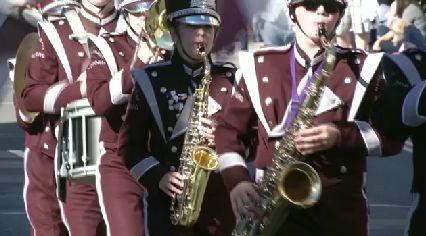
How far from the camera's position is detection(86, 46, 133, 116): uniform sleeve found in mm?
6625

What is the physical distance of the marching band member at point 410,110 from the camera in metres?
5.23

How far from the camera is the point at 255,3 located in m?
6.17

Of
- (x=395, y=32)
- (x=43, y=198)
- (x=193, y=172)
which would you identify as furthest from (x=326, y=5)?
(x=395, y=32)

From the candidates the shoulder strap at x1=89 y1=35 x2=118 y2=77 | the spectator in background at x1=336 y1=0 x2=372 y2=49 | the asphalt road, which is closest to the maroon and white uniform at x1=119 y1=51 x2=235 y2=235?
the shoulder strap at x1=89 y1=35 x2=118 y2=77

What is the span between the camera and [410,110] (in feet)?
17.2

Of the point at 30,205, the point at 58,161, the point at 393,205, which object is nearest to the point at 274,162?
the point at 58,161

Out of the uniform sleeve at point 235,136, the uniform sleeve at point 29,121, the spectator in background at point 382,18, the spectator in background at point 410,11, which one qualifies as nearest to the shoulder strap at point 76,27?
the uniform sleeve at point 29,121

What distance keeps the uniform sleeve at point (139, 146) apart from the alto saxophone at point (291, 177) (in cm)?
100

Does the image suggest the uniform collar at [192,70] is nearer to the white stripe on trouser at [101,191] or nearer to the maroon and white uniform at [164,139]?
the maroon and white uniform at [164,139]

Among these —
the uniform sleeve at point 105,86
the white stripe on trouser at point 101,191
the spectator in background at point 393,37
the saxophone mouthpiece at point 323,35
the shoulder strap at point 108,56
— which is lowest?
the spectator in background at point 393,37

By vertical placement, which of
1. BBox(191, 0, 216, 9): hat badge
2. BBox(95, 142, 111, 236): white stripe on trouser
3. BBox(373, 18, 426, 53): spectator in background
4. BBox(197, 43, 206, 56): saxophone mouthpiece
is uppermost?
BBox(191, 0, 216, 9): hat badge

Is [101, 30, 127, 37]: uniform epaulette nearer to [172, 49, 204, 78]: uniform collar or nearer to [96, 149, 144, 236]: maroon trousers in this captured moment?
[96, 149, 144, 236]: maroon trousers

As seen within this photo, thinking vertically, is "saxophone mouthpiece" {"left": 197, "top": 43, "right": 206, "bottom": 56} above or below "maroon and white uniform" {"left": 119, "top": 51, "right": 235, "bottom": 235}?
above

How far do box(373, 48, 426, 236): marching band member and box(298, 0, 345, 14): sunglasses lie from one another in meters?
0.33
